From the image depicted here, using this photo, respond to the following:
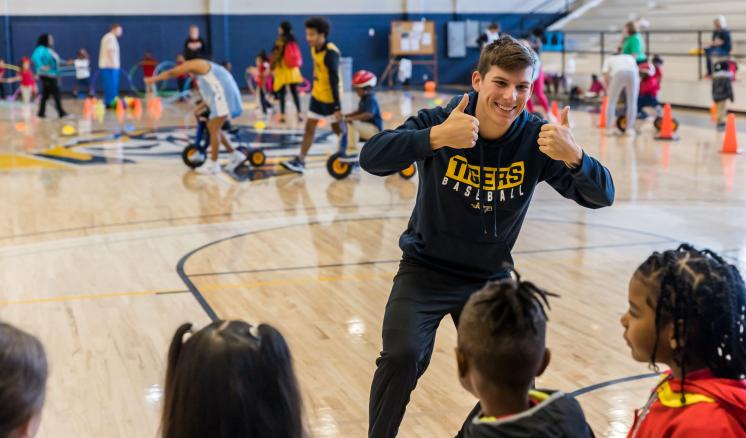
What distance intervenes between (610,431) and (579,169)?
140 centimetres

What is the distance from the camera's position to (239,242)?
27.7 ft

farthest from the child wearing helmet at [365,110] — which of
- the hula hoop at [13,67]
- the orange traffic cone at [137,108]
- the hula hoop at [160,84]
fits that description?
the hula hoop at [13,67]

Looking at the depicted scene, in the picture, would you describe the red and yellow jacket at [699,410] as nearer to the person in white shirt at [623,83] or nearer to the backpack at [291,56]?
the person in white shirt at [623,83]

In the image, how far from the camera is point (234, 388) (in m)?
2.14

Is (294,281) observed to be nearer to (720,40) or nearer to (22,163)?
(22,163)

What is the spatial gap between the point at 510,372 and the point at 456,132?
146cm

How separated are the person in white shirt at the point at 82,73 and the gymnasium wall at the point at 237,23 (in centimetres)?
32

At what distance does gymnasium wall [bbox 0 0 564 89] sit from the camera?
25939 mm

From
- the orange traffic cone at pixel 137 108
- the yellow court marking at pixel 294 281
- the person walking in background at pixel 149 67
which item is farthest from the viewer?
the person walking in background at pixel 149 67

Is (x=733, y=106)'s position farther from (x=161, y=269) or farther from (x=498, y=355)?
(x=498, y=355)

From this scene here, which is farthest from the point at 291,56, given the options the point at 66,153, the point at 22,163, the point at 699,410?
the point at 699,410

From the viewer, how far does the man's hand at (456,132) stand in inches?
145

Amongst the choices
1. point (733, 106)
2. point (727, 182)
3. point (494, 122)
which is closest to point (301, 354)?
point (494, 122)

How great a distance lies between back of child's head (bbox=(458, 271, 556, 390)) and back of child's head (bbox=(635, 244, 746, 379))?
37 centimetres
